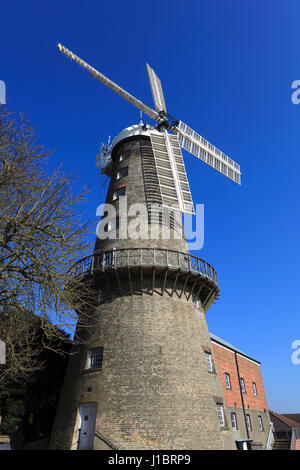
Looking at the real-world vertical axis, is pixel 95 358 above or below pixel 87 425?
above

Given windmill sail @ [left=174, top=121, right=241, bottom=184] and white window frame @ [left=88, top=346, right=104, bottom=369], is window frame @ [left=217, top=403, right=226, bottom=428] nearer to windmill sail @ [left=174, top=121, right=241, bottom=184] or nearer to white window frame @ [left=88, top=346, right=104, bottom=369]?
white window frame @ [left=88, top=346, right=104, bottom=369]

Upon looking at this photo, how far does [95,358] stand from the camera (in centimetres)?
1523

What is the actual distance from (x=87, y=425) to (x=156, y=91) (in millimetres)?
23108

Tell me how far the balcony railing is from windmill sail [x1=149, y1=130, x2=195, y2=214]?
3215 mm

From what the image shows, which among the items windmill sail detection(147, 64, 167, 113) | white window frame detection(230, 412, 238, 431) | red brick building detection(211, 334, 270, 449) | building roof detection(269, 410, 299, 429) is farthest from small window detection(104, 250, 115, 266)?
building roof detection(269, 410, 299, 429)

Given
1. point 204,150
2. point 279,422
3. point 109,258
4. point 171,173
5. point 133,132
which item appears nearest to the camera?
point 109,258

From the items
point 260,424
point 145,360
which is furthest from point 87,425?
point 260,424

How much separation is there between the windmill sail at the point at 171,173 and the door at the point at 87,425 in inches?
424

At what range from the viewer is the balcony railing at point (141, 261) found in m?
15.6

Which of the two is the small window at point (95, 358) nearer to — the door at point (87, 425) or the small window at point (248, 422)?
the door at point (87, 425)

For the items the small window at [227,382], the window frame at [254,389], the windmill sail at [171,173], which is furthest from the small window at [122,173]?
the window frame at [254,389]

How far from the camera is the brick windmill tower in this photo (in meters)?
13.0

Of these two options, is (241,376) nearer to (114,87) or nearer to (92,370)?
(92,370)
